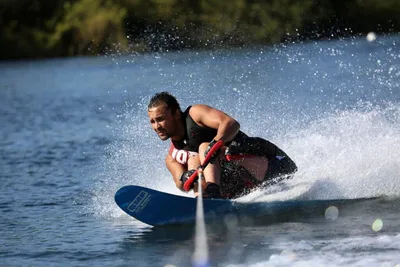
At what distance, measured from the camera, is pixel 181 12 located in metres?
47.8

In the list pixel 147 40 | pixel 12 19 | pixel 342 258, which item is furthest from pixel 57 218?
pixel 12 19

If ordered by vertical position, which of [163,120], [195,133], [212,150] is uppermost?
[163,120]

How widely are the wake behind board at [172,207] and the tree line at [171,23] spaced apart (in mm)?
32210

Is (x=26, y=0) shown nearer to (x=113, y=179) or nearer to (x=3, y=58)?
(x=3, y=58)

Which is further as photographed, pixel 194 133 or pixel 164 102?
pixel 194 133

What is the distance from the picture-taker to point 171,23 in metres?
49.0

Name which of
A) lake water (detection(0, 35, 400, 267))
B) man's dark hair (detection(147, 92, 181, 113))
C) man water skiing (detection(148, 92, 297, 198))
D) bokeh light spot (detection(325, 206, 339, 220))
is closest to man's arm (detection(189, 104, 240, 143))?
man water skiing (detection(148, 92, 297, 198))

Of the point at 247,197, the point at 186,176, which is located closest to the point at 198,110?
the point at 186,176

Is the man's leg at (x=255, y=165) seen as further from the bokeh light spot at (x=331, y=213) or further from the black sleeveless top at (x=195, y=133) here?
the bokeh light spot at (x=331, y=213)

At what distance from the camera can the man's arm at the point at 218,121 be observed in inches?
313

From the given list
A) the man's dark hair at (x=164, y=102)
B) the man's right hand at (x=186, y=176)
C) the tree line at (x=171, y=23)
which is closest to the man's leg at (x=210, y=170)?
the man's right hand at (x=186, y=176)

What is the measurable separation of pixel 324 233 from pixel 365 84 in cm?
1430

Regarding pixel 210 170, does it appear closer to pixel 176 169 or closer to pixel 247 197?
pixel 176 169

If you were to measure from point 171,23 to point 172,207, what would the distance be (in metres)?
41.5
